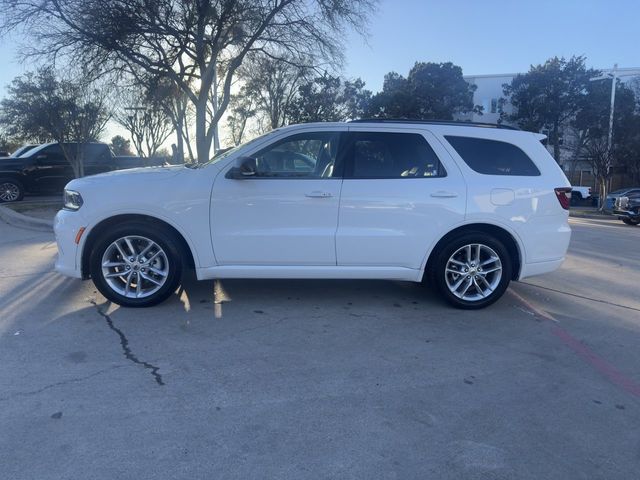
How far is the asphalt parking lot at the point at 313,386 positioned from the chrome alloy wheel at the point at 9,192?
1221 centimetres

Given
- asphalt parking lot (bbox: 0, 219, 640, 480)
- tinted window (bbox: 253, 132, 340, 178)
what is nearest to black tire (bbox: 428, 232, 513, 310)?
asphalt parking lot (bbox: 0, 219, 640, 480)

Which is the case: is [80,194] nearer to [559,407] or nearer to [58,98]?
[559,407]

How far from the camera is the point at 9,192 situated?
1579 cm

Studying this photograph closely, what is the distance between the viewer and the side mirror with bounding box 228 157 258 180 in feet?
15.3

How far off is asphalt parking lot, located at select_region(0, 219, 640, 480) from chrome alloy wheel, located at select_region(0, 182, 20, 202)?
12.2 meters

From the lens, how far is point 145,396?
3.20 meters

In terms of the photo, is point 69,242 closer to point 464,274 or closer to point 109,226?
point 109,226

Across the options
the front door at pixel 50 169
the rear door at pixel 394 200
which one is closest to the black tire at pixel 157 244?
the rear door at pixel 394 200

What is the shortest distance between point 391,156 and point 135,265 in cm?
273

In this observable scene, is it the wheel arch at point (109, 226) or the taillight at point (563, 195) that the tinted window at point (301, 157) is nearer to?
the wheel arch at point (109, 226)

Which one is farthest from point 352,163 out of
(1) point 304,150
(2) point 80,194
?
(2) point 80,194

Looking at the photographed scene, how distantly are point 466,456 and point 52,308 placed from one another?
408 centimetres

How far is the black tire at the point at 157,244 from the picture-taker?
475 cm

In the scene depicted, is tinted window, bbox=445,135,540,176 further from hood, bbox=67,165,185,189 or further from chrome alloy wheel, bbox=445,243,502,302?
hood, bbox=67,165,185,189
